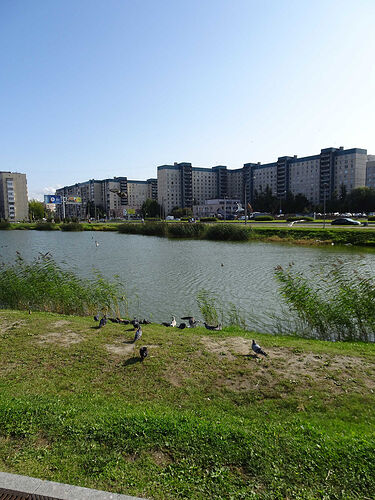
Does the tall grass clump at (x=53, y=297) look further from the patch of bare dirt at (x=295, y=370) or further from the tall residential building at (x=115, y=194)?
the tall residential building at (x=115, y=194)

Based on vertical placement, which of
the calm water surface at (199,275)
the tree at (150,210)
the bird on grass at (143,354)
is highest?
the tree at (150,210)

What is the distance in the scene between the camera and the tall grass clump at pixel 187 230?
5038cm

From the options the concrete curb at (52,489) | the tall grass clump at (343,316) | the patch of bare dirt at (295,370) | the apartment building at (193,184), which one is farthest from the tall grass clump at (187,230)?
the apartment building at (193,184)

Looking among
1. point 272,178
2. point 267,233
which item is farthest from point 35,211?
point 267,233

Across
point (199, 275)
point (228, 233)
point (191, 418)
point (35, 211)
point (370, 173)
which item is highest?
point (370, 173)

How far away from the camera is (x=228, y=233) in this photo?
151 ft

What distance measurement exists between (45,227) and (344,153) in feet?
367

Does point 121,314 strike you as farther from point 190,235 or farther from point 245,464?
point 190,235

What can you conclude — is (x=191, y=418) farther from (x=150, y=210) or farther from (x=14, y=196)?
(x=14, y=196)

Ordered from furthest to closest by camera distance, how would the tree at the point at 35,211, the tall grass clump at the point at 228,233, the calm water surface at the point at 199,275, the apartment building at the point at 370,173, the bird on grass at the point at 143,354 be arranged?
the tree at the point at 35,211, the apartment building at the point at 370,173, the tall grass clump at the point at 228,233, the calm water surface at the point at 199,275, the bird on grass at the point at 143,354

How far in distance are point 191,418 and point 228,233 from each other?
1648 inches

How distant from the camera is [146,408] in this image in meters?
5.05

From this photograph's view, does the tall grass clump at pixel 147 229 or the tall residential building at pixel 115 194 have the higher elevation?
the tall residential building at pixel 115 194

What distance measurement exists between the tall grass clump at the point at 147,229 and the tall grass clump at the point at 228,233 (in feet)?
36.1
